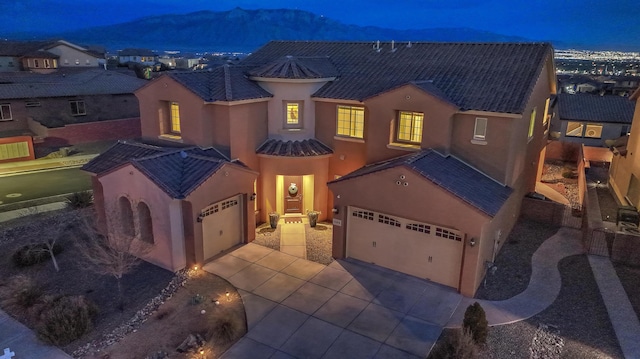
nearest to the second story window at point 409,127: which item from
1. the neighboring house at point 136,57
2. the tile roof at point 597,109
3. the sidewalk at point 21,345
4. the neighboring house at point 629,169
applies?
the neighboring house at point 629,169

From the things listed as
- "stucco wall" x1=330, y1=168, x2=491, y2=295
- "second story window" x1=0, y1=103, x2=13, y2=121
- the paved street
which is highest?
"second story window" x1=0, y1=103, x2=13, y2=121

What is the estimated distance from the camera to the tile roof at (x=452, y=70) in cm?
1820

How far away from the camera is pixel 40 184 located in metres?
29.8

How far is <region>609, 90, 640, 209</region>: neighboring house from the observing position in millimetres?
22359

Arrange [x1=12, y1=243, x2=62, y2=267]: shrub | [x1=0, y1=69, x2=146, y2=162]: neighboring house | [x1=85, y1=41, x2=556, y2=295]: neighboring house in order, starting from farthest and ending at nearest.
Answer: [x1=0, y1=69, x2=146, y2=162]: neighboring house
[x1=12, y1=243, x2=62, y2=267]: shrub
[x1=85, y1=41, x2=556, y2=295]: neighboring house

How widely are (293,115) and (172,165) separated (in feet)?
24.0

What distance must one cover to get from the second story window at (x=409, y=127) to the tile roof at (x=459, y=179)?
103 cm

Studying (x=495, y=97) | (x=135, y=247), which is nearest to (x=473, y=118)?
(x=495, y=97)

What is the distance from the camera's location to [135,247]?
17797 mm

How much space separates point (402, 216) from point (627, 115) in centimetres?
3472

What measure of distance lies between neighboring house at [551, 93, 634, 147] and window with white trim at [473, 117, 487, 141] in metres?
28.0

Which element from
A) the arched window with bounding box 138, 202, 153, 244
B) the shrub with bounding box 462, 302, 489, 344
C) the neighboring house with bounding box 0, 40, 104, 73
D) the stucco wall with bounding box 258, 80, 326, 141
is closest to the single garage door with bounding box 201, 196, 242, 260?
the arched window with bounding box 138, 202, 153, 244

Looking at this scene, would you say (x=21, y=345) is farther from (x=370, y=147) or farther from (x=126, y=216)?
(x=370, y=147)

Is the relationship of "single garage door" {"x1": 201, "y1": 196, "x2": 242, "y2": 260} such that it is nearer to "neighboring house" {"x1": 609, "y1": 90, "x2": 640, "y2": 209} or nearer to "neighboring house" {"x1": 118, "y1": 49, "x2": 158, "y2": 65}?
"neighboring house" {"x1": 609, "y1": 90, "x2": 640, "y2": 209}
